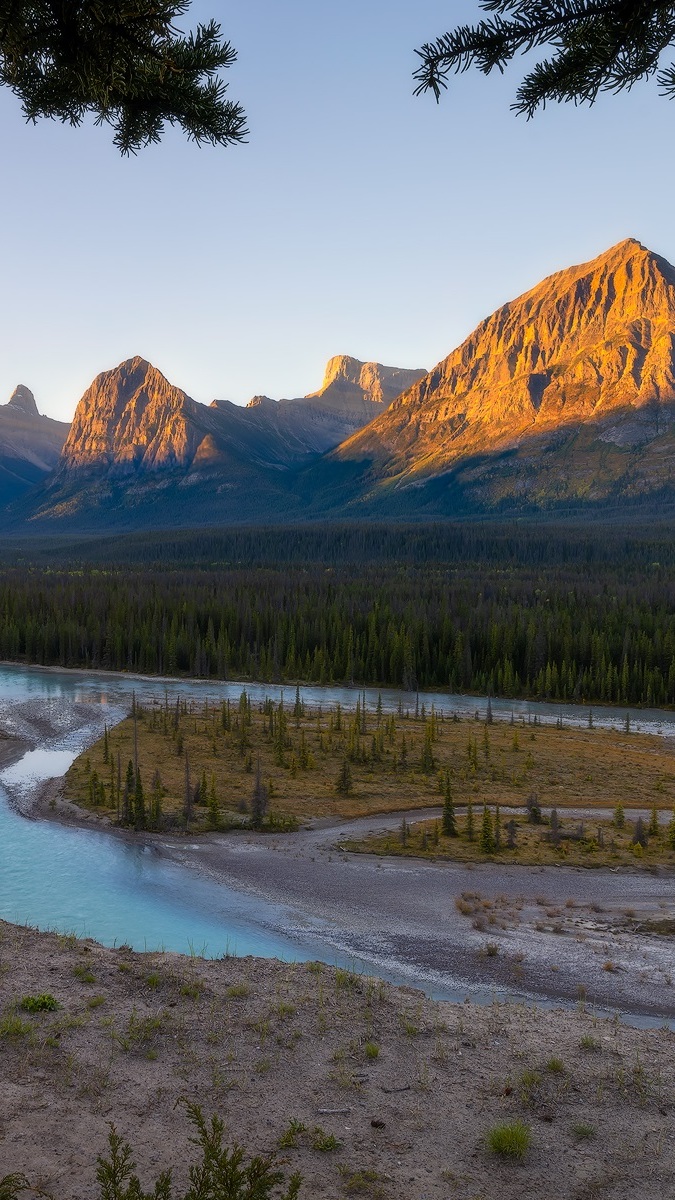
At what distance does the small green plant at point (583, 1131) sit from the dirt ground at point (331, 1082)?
0.05 meters

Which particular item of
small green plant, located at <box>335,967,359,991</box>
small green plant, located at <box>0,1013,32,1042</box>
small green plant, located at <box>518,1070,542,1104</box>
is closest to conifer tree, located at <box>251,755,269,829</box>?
small green plant, located at <box>335,967,359,991</box>

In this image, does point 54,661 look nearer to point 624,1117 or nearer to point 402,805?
point 402,805

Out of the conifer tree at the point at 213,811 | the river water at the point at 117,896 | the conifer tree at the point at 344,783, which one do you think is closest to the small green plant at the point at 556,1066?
the river water at the point at 117,896

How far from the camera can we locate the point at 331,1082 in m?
14.8

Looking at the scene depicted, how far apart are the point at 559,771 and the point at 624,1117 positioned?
41212 millimetres

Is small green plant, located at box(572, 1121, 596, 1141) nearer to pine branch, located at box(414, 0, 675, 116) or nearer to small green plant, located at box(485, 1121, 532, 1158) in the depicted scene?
small green plant, located at box(485, 1121, 532, 1158)

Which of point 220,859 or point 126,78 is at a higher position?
point 126,78

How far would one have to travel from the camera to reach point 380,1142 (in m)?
12.8

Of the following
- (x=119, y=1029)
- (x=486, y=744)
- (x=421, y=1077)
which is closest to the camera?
(x=421, y=1077)

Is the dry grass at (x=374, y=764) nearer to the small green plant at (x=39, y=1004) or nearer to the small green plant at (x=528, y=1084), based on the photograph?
the small green plant at (x=39, y=1004)

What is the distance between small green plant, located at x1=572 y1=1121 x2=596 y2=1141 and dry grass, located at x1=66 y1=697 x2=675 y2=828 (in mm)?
→ 29343

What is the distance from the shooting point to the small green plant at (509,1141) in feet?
40.8

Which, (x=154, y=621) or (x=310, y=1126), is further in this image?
(x=154, y=621)

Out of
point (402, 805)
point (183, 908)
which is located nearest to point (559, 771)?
point (402, 805)
